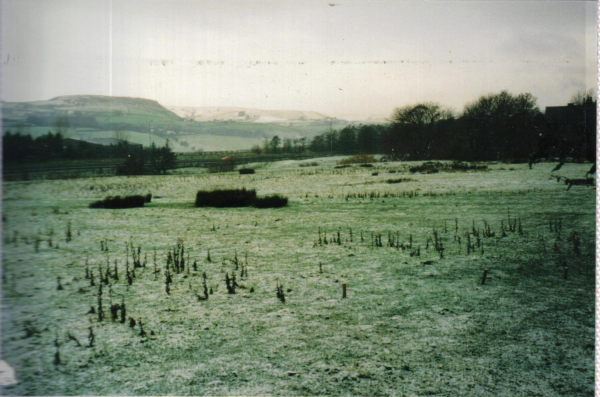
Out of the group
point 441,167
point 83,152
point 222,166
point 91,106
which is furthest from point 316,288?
point 91,106

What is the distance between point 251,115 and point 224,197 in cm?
88

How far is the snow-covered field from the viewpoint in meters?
2.00

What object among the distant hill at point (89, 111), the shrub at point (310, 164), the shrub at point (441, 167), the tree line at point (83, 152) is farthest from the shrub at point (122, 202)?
the shrub at point (441, 167)

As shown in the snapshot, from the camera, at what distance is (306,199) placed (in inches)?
145

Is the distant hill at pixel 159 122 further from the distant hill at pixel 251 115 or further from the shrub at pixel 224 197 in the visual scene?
the shrub at pixel 224 197

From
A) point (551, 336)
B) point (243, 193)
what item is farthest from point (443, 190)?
point (243, 193)

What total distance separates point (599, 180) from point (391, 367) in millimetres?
1837

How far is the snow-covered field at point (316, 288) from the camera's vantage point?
6.56ft

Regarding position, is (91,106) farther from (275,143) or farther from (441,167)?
(441,167)

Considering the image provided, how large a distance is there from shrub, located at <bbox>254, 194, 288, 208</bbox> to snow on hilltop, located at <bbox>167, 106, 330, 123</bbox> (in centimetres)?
84

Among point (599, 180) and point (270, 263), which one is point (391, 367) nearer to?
point (270, 263)

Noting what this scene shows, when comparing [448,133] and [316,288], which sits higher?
[448,133]

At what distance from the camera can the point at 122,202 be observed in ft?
10.9

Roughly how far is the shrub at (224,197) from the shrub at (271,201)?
6cm
